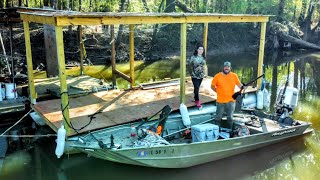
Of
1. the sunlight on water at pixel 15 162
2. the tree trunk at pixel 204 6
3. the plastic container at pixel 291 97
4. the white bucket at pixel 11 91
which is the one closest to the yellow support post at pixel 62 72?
the sunlight on water at pixel 15 162

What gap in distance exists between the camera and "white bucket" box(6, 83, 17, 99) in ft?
30.9

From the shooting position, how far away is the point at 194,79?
869cm

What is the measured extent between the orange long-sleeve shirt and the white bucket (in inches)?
216

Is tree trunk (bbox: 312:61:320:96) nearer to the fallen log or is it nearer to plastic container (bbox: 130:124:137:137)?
the fallen log

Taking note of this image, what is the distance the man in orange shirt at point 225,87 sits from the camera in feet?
24.7

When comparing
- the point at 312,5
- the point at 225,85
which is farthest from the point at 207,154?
the point at 312,5

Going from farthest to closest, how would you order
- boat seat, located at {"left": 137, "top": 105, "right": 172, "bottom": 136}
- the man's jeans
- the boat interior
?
1. the man's jeans
2. boat seat, located at {"left": 137, "top": 105, "right": 172, "bottom": 136}
3. the boat interior

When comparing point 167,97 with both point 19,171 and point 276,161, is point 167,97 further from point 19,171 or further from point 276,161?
point 19,171

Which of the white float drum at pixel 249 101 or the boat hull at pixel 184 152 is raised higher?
the white float drum at pixel 249 101

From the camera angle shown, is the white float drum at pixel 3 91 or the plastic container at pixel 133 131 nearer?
the plastic container at pixel 133 131

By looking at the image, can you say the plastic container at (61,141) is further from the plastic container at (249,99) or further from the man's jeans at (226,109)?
the plastic container at (249,99)

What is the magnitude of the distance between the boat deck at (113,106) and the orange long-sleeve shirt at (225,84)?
1.37 meters

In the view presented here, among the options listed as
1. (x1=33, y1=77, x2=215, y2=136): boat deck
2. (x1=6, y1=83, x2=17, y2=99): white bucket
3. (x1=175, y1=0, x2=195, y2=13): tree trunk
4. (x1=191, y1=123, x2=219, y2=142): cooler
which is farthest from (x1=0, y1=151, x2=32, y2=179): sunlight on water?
(x1=175, y1=0, x2=195, y2=13): tree trunk

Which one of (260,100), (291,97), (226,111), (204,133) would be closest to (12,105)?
(204,133)
